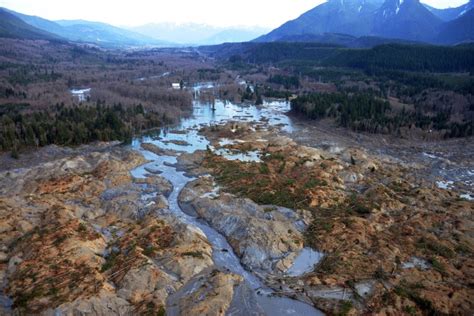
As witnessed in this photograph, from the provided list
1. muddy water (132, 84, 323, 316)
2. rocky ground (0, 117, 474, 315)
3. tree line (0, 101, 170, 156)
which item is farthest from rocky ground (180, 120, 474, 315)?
tree line (0, 101, 170, 156)

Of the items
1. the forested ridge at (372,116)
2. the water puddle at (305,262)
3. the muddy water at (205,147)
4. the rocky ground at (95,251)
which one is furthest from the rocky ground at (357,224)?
the forested ridge at (372,116)

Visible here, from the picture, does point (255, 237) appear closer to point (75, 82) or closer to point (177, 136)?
point (177, 136)

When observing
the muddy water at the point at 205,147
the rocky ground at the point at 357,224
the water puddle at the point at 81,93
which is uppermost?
the rocky ground at the point at 357,224

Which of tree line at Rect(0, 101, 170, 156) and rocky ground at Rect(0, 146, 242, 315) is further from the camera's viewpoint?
tree line at Rect(0, 101, 170, 156)

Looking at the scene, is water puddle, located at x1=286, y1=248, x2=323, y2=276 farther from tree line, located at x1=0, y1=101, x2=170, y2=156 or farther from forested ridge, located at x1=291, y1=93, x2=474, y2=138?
forested ridge, located at x1=291, y1=93, x2=474, y2=138

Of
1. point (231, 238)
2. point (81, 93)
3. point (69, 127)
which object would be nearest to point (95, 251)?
point (231, 238)

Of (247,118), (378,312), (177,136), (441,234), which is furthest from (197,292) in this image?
(247,118)

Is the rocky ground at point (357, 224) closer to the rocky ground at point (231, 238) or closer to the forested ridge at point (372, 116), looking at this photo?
the rocky ground at point (231, 238)
